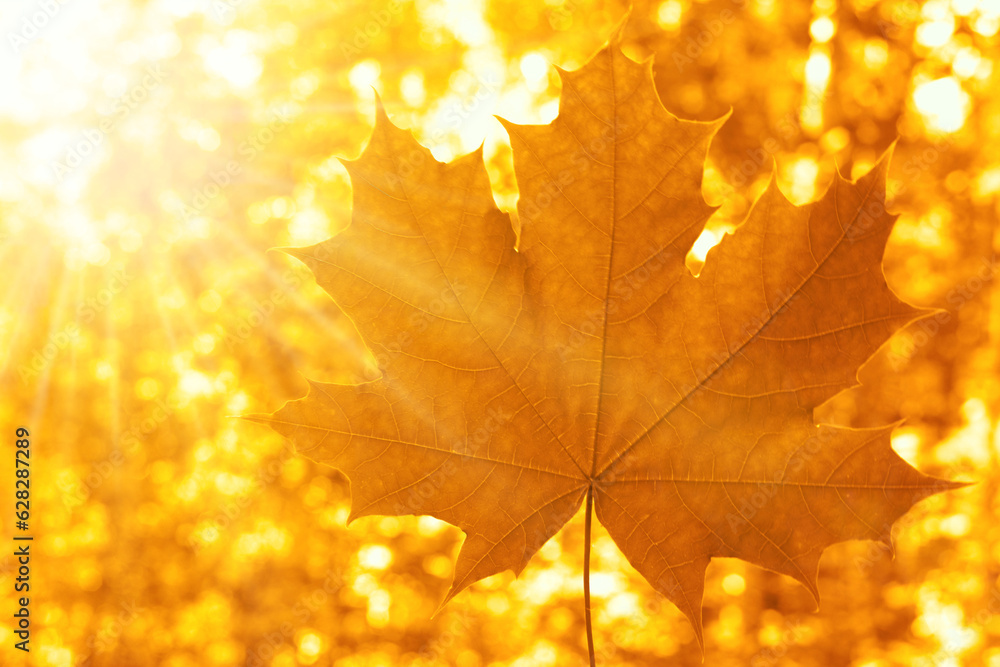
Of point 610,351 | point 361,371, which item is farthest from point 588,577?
point 361,371

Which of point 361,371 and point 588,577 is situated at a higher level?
point 361,371

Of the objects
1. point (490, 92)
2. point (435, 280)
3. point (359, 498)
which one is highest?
point (490, 92)

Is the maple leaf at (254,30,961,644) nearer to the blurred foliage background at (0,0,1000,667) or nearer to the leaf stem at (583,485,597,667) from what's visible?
the leaf stem at (583,485,597,667)

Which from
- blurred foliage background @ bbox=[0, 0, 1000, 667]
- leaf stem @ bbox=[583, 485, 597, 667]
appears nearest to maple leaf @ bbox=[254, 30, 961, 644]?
leaf stem @ bbox=[583, 485, 597, 667]

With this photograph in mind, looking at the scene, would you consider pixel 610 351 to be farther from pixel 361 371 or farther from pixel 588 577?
pixel 361 371

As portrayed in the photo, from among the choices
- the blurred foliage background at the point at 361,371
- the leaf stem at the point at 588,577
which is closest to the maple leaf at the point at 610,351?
the leaf stem at the point at 588,577

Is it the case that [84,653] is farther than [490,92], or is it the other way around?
[84,653]

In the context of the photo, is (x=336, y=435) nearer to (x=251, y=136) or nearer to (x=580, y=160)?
(x=580, y=160)

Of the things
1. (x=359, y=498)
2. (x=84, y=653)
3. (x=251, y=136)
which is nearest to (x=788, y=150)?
(x=251, y=136)
